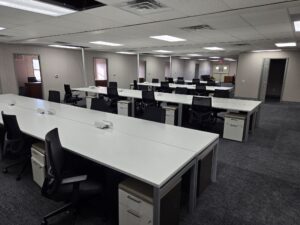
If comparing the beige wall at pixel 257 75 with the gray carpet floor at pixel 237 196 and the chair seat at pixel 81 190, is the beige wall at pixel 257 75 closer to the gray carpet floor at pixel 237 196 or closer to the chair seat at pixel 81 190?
the gray carpet floor at pixel 237 196

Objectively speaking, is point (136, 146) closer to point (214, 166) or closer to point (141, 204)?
point (141, 204)

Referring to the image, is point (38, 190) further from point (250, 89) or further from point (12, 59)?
point (250, 89)

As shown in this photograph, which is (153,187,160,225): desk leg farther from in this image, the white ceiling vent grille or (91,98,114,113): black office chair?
(91,98,114,113): black office chair

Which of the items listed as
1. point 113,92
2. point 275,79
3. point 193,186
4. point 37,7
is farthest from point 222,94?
point 275,79

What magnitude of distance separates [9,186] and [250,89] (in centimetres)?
1057

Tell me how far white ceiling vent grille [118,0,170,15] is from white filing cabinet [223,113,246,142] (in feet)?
8.41

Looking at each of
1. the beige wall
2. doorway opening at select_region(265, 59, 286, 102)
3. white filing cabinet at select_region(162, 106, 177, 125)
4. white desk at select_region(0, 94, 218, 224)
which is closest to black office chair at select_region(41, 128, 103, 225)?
white desk at select_region(0, 94, 218, 224)

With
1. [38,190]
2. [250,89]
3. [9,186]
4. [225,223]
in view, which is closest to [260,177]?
[225,223]

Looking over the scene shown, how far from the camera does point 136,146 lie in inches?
80.1

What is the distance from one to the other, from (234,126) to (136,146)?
9.18ft

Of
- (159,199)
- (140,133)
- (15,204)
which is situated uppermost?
(140,133)

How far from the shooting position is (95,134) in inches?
94.4

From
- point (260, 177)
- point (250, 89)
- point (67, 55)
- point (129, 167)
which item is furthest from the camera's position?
point (250, 89)

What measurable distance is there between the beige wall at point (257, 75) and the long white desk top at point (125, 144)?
8923mm
